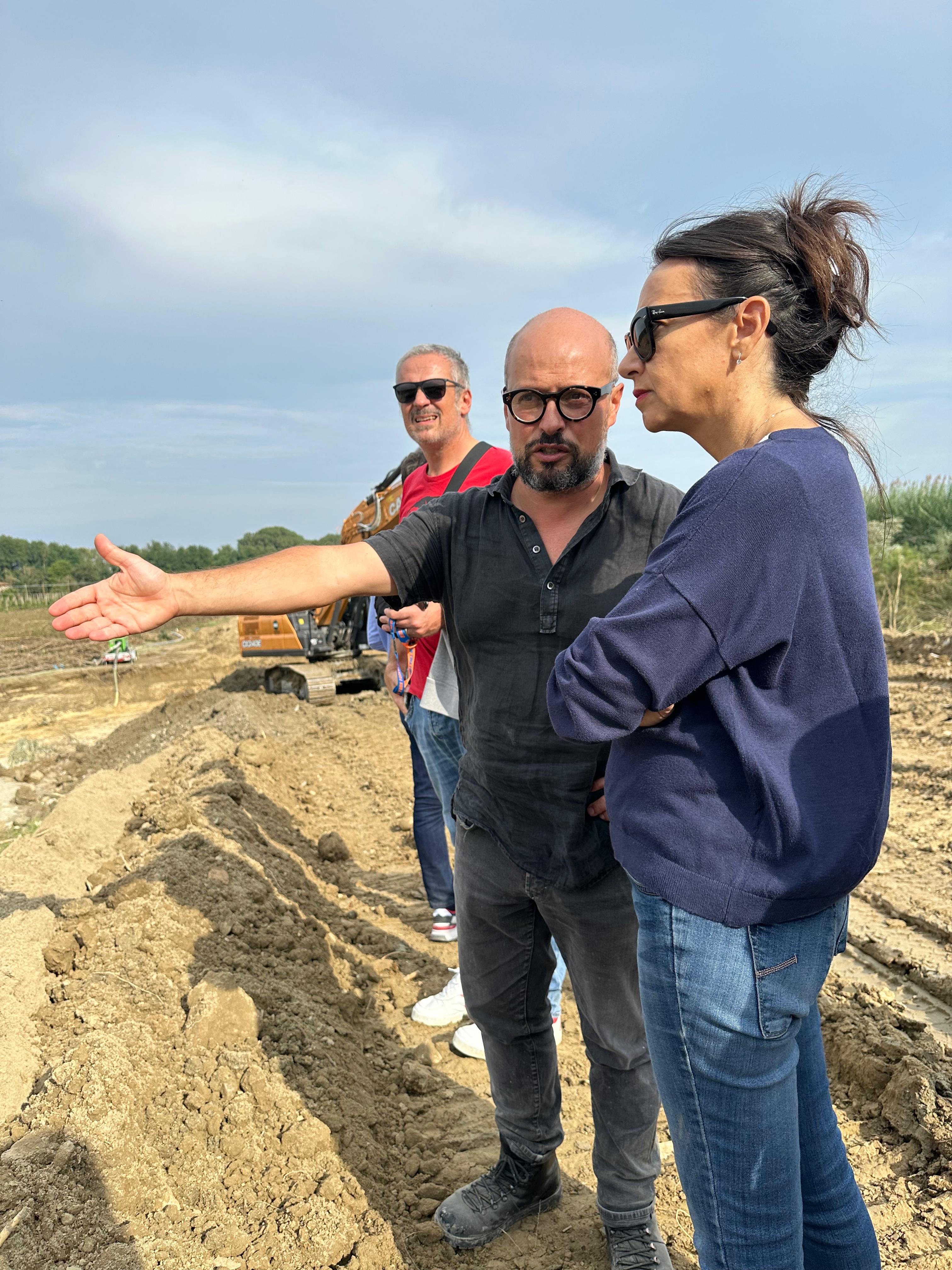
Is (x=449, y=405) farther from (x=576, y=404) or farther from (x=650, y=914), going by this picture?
(x=650, y=914)

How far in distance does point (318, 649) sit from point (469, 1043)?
11.0m

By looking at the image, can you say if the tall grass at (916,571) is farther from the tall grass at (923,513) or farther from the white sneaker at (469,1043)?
the white sneaker at (469,1043)

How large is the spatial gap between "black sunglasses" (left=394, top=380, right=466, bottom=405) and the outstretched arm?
5.70 feet

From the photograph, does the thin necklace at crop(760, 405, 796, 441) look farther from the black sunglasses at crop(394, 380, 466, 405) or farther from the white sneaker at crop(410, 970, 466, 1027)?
the white sneaker at crop(410, 970, 466, 1027)

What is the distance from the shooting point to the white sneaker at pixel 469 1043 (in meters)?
3.75

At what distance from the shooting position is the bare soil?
2523mm

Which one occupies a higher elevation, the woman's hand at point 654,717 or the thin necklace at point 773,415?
the thin necklace at point 773,415

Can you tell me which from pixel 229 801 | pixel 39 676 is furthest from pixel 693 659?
pixel 39 676

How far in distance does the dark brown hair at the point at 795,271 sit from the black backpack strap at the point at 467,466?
76.5 inches

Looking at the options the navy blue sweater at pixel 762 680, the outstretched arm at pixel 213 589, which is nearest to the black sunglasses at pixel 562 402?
the outstretched arm at pixel 213 589

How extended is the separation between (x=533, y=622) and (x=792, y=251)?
1.04m

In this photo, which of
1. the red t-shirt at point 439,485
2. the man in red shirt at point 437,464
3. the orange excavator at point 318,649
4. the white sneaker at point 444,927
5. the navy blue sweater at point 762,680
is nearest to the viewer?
the navy blue sweater at point 762,680

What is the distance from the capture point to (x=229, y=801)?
6508 millimetres

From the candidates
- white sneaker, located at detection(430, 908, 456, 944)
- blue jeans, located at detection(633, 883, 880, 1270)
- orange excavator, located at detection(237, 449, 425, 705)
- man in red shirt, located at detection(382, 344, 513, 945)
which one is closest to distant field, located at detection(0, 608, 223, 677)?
orange excavator, located at detection(237, 449, 425, 705)
